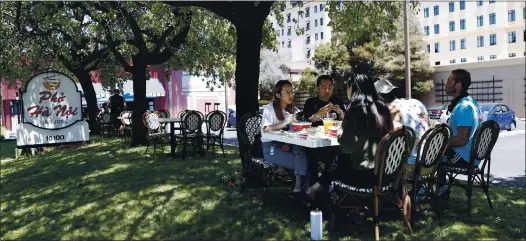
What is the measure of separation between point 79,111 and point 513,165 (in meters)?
10.1

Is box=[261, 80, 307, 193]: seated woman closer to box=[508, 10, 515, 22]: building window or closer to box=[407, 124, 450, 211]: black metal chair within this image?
box=[407, 124, 450, 211]: black metal chair

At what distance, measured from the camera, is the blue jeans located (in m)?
5.02

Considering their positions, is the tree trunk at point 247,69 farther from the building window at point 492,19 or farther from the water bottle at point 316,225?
the building window at point 492,19

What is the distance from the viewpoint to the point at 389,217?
489 centimetres

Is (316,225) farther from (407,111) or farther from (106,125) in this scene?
(106,125)

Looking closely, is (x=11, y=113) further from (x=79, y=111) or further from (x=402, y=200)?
(x=402, y=200)

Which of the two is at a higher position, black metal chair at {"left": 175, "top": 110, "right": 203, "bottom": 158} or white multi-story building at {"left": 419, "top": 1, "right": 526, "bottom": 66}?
white multi-story building at {"left": 419, "top": 1, "right": 526, "bottom": 66}

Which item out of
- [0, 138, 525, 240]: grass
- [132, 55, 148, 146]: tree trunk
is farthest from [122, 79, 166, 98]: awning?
[0, 138, 525, 240]: grass

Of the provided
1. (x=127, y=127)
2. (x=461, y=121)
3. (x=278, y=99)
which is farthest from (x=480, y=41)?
(x=278, y=99)

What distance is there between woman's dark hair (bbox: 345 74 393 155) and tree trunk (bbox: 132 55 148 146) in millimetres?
9368

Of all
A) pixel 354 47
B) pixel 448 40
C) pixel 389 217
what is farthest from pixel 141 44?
pixel 448 40

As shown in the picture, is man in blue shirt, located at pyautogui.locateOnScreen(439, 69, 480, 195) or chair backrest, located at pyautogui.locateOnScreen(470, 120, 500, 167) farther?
man in blue shirt, located at pyautogui.locateOnScreen(439, 69, 480, 195)

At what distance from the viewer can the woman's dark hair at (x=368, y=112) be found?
13.1 feet

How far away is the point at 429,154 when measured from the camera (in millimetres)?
4367
